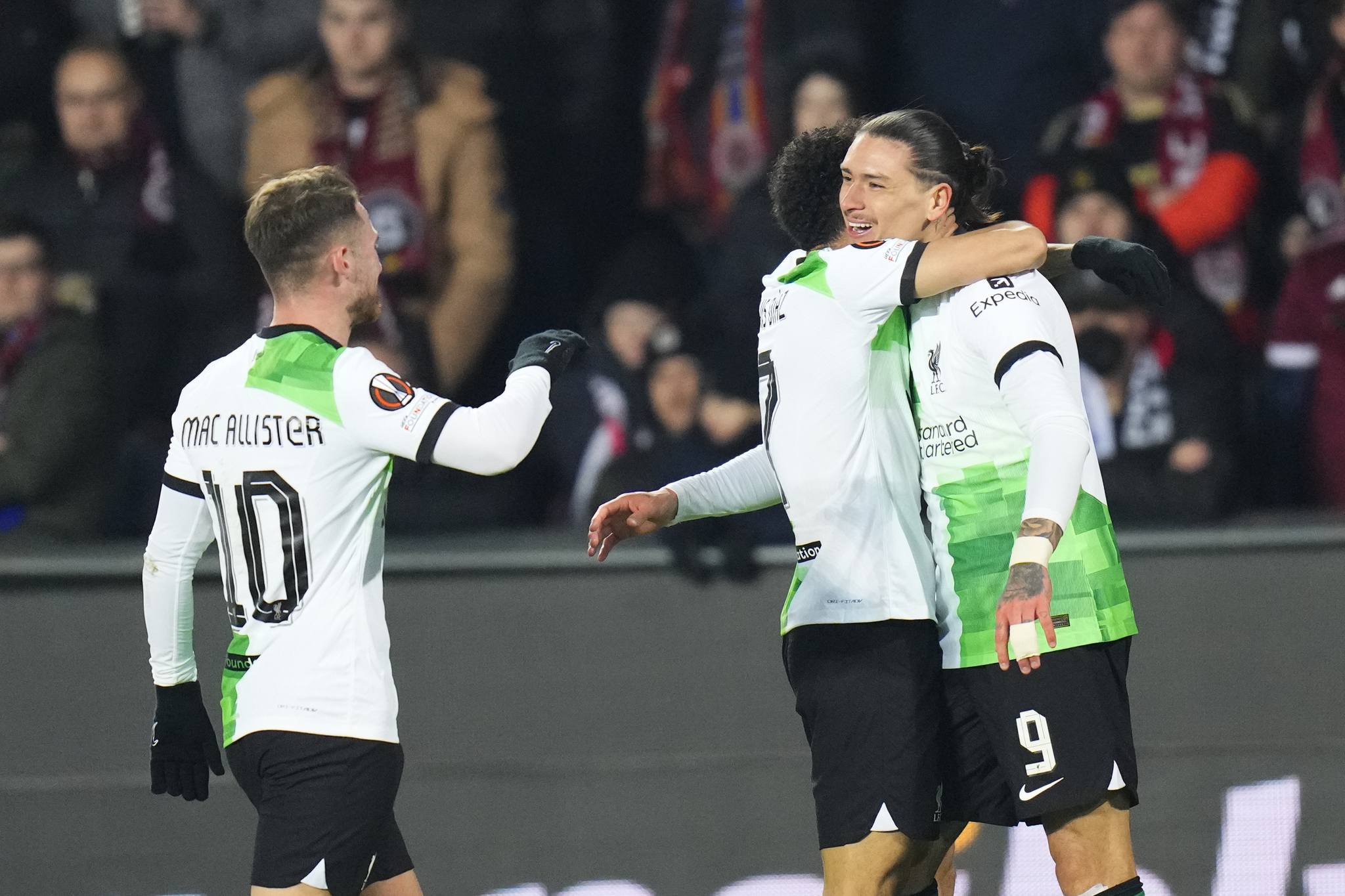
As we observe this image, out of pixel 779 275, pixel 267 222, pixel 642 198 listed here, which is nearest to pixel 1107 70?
pixel 642 198

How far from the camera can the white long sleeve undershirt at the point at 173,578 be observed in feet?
11.1

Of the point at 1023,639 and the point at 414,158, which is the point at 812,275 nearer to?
the point at 1023,639

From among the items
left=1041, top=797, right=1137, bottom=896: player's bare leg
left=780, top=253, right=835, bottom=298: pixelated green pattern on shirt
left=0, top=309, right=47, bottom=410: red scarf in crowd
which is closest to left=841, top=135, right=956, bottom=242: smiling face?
left=780, top=253, right=835, bottom=298: pixelated green pattern on shirt

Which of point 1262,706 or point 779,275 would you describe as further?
point 1262,706

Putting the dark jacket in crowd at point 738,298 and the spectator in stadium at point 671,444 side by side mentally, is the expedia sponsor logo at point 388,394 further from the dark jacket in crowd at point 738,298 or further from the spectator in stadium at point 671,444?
the dark jacket in crowd at point 738,298

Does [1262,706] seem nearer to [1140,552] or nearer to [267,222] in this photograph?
[1140,552]

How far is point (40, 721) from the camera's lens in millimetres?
4863

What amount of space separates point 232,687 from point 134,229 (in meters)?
3.44

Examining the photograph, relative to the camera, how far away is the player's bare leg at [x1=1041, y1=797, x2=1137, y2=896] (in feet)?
10.3

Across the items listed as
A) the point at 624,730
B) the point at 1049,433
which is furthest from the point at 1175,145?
the point at 1049,433

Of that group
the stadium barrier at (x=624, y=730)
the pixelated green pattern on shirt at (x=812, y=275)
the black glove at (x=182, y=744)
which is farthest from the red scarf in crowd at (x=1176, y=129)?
the black glove at (x=182, y=744)

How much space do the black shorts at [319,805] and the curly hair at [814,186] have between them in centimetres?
136

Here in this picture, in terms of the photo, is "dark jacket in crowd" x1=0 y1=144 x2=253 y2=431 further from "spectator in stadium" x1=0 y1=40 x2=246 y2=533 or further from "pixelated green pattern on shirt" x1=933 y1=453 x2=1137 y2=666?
"pixelated green pattern on shirt" x1=933 y1=453 x2=1137 y2=666

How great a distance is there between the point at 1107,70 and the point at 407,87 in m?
2.47
